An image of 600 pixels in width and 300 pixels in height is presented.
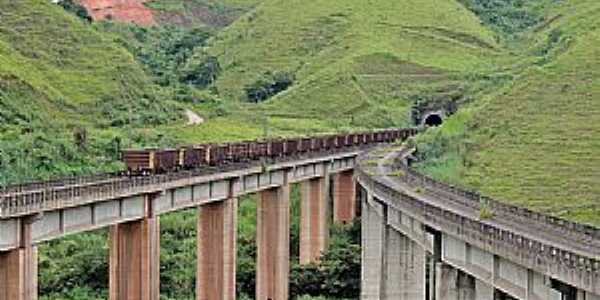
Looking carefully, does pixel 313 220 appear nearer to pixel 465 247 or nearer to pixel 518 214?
pixel 518 214

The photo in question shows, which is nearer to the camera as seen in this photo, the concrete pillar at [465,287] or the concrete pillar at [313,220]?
the concrete pillar at [465,287]

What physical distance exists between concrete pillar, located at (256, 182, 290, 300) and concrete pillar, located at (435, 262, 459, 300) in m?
28.5

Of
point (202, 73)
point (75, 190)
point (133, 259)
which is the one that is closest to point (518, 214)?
point (75, 190)

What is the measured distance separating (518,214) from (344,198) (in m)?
46.6

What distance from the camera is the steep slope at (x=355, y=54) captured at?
13688 centimetres

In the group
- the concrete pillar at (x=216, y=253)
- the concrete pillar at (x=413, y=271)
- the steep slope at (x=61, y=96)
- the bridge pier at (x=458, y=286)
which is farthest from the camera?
the steep slope at (x=61, y=96)

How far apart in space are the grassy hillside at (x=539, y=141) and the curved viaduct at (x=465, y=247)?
11875 millimetres

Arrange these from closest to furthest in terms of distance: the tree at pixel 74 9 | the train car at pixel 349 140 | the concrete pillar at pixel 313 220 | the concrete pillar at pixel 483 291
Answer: the concrete pillar at pixel 483 291
the concrete pillar at pixel 313 220
the train car at pixel 349 140
the tree at pixel 74 9

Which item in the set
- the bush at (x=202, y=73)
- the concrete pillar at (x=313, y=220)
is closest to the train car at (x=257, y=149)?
the concrete pillar at (x=313, y=220)

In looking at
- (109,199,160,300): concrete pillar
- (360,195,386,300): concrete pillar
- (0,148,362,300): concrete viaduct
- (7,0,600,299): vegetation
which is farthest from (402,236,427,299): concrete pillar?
(7,0,600,299): vegetation

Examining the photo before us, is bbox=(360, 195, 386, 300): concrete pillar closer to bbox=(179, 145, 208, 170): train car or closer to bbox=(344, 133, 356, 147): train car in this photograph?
bbox=(179, 145, 208, 170): train car

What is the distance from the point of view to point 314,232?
79750mm

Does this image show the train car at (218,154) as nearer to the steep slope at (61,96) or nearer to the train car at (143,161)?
the train car at (143,161)

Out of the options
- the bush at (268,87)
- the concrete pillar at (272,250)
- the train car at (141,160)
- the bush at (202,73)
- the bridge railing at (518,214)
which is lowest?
the concrete pillar at (272,250)
